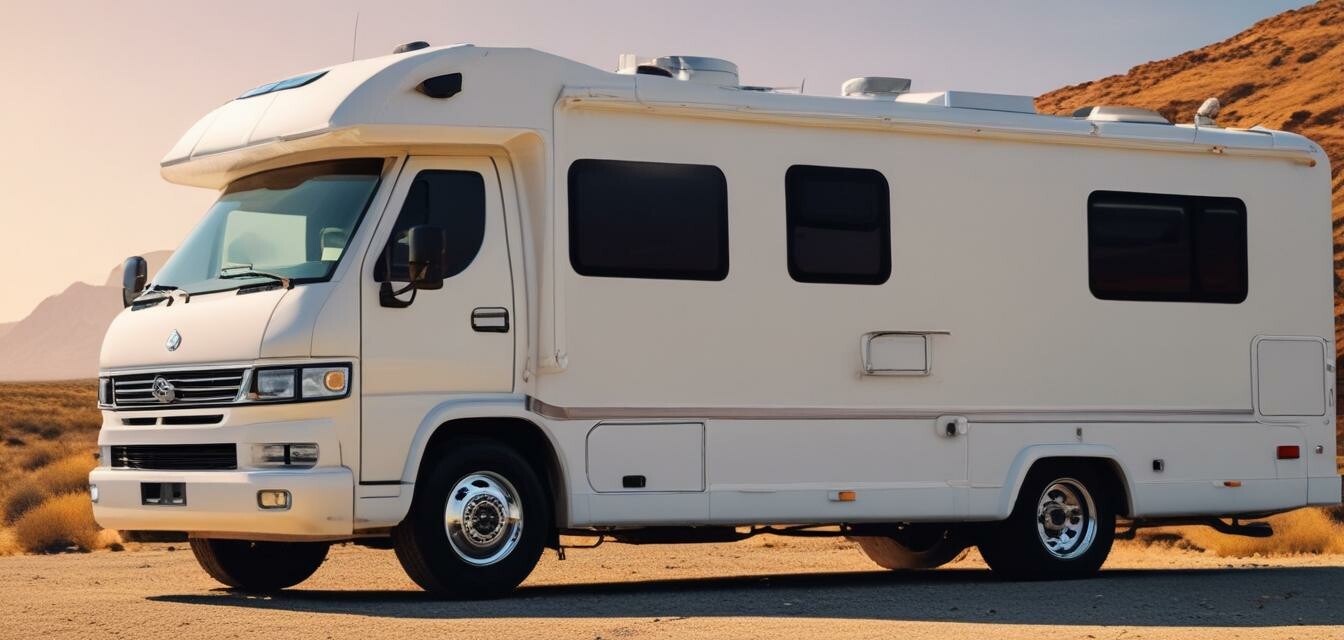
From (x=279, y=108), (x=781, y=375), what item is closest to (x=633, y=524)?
(x=781, y=375)

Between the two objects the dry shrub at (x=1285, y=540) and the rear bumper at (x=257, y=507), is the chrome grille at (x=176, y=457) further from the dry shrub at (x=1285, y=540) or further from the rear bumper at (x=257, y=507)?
the dry shrub at (x=1285, y=540)

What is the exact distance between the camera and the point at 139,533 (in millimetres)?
11258

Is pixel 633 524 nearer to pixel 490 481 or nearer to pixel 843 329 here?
pixel 490 481

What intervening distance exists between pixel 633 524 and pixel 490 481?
953 mm

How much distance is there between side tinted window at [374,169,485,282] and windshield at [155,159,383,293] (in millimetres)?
239

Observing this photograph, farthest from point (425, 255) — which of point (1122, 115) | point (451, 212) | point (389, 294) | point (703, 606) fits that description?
point (1122, 115)

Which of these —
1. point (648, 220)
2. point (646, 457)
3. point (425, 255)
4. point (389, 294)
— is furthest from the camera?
point (648, 220)

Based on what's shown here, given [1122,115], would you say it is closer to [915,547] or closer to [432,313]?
[915,547]

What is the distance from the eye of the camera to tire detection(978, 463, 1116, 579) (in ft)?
42.8

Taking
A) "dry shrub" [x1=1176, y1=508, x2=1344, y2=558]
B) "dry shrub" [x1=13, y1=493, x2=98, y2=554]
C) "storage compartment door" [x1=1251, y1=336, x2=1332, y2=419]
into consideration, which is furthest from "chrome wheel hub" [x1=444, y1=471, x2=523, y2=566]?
"dry shrub" [x1=13, y1=493, x2=98, y2=554]

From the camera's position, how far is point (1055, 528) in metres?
13.3

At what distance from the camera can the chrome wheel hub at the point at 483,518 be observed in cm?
1091

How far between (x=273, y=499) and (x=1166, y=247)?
668 centimetres

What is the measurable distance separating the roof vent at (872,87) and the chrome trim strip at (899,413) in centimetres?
219
